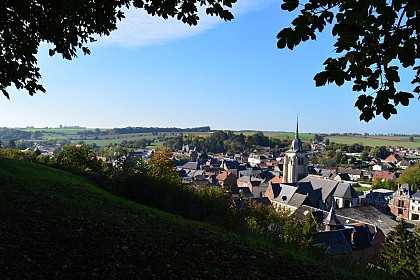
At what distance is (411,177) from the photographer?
8325cm

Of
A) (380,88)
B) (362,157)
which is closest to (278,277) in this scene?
(380,88)

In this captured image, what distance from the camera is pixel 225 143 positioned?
162 meters

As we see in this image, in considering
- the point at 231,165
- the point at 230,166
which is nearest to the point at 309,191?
the point at 230,166

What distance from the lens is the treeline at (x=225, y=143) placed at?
156 metres

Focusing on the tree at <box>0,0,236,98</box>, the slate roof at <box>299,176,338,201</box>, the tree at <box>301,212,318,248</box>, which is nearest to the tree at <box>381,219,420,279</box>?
the tree at <box>301,212,318,248</box>

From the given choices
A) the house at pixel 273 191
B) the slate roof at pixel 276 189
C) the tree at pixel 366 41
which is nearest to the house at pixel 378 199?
the slate roof at pixel 276 189

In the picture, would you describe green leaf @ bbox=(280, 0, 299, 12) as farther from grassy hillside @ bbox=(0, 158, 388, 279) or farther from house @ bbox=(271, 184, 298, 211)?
house @ bbox=(271, 184, 298, 211)

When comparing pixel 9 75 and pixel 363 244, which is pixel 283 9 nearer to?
pixel 9 75

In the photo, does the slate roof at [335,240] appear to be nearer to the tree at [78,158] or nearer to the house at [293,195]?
the house at [293,195]

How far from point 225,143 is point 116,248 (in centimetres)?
15566

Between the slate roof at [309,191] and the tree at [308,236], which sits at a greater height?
the tree at [308,236]

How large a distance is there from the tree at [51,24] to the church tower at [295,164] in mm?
60245

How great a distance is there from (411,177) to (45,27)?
9072 centimetres

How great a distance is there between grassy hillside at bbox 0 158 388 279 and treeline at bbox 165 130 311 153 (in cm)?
14193
